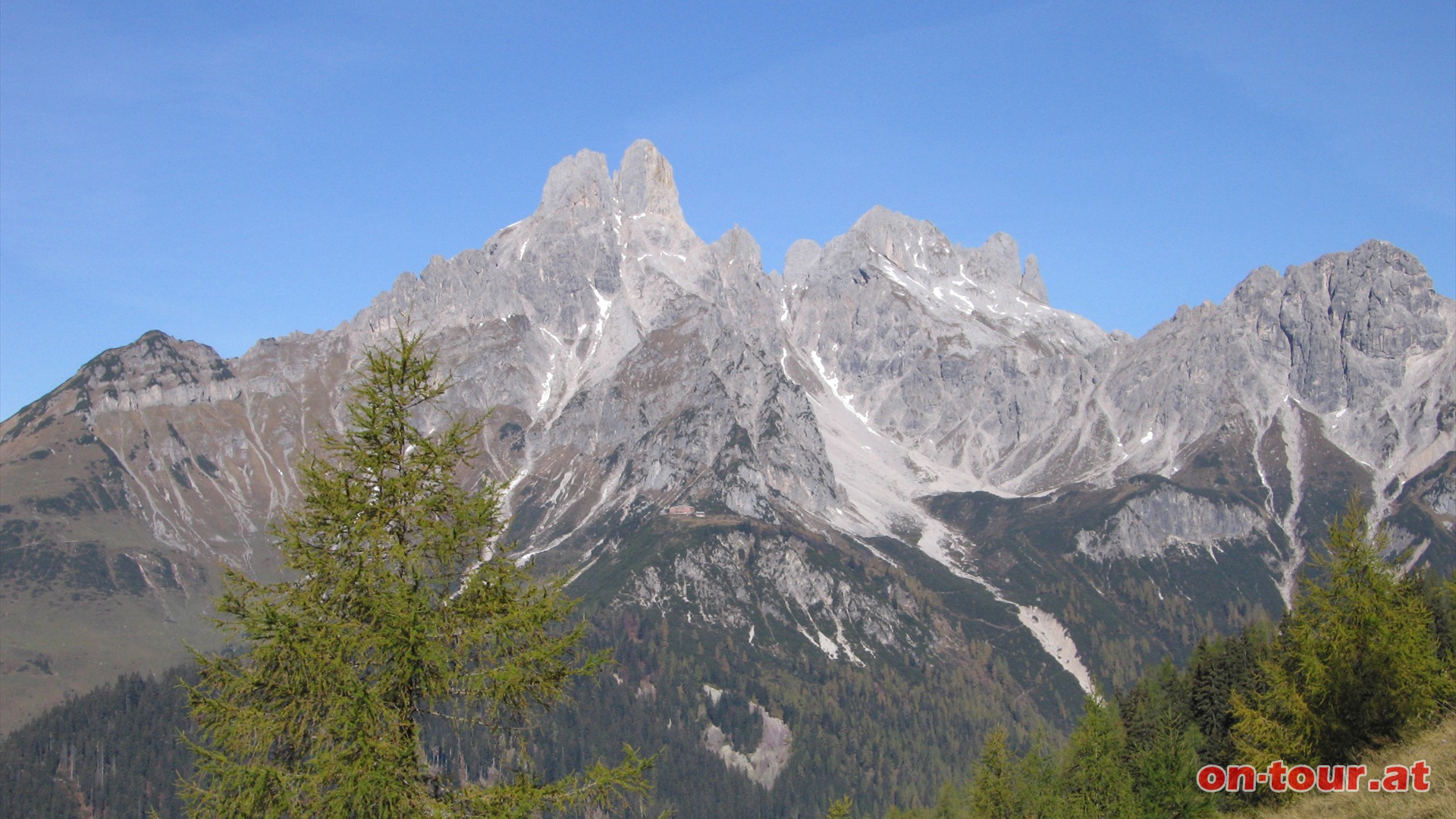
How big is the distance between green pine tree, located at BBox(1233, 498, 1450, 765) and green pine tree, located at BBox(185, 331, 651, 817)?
90.5 ft

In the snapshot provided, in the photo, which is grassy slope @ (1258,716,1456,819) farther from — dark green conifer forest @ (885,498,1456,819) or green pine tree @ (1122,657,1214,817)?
green pine tree @ (1122,657,1214,817)

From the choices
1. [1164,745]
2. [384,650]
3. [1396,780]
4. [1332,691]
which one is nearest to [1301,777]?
[1332,691]

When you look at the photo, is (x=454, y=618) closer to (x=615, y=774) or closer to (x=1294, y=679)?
(x=615, y=774)

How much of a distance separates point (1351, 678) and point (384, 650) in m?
32.5

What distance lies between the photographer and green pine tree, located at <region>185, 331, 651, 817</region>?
18.1 metres

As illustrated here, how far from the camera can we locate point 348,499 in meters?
19.4

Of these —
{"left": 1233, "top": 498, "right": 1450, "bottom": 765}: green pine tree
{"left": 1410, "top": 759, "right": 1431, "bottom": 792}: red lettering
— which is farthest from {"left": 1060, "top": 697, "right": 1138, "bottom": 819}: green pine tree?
{"left": 1410, "top": 759, "right": 1431, "bottom": 792}: red lettering

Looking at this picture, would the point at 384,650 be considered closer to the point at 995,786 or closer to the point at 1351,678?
the point at 1351,678

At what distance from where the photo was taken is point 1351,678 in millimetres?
38188

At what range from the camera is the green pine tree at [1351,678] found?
37.2 metres

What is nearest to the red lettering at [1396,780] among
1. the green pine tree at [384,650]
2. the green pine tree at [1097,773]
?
the green pine tree at [384,650]

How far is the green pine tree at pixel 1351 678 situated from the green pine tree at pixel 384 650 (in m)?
27.6

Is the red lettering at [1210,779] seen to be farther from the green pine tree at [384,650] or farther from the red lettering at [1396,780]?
the green pine tree at [384,650]

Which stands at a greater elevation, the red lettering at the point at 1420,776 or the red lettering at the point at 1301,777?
the red lettering at the point at 1420,776
